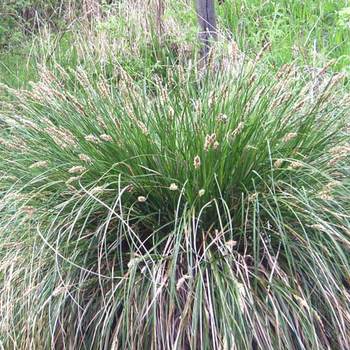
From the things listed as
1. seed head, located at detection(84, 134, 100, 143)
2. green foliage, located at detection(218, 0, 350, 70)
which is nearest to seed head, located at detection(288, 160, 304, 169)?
seed head, located at detection(84, 134, 100, 143)

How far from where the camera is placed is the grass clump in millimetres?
2656

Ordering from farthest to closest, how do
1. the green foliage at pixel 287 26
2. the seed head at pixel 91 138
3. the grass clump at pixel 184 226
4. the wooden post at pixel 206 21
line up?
the green foliage at pixel 287 26, the wooden post at pixel 206 21, the seed head at pixel 91 138, the grass clump at pixel 184 226

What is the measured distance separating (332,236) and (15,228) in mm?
1380

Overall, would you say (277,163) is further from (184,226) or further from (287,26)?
(287,26)

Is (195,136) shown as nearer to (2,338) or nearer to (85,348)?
(85,348)

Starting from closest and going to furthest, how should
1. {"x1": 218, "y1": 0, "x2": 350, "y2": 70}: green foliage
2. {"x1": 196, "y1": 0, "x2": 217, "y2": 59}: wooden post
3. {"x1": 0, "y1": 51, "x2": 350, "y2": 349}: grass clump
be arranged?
{"x1": 0, "y1": 51, "x2": 350, "y2": 349}: grass clump < {"x1": 196, "y1": 0, "x2": 217, "y2": 59}: wooden post < {"x1": 218, "y1": 0, "x2": 350, "y2": 70}: green foliage

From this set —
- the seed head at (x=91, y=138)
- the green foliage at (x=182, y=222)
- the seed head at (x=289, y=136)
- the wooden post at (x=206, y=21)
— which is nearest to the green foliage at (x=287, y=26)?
the wooden post at (x=206, y=21)

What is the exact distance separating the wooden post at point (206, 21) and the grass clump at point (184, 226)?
161 cm

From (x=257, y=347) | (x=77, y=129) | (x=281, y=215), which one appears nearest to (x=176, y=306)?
(x=257, y=347)

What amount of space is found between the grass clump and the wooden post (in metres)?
1.61

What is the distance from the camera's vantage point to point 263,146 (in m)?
2.98

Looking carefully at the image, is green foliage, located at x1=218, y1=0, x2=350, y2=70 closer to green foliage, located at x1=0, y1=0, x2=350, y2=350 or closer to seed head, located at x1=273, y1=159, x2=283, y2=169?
green foliage, located at x1=0, y1=0, x2=350, y2=350

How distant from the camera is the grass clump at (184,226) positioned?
8.71ft

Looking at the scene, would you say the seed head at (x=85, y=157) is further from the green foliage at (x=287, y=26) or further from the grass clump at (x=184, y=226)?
the green foliage at (x=287, y=26)
